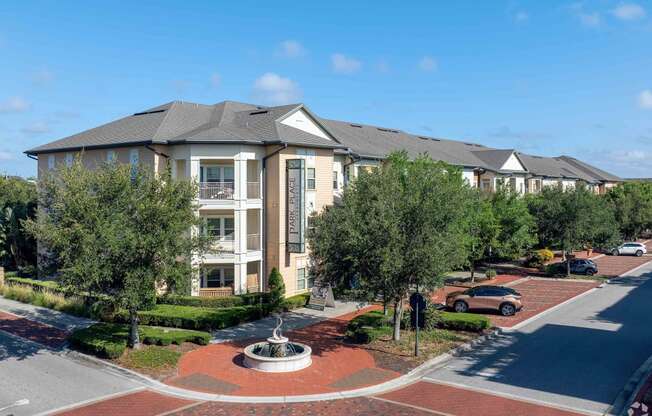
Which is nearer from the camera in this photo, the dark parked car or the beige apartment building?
the beige apartment building

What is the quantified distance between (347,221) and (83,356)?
33.4 feet

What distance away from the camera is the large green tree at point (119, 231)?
55.6 ft

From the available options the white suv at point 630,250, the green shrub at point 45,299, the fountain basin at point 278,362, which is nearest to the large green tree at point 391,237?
the fountain basin at point 278,362

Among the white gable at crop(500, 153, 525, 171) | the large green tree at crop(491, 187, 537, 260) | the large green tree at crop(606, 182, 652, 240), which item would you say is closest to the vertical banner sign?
the large green tree at crop(491, 187, 537, 260)

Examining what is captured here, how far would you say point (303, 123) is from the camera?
31969mm

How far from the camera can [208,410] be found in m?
14.1

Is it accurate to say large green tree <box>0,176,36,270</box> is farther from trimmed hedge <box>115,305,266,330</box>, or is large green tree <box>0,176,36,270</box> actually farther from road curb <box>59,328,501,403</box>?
road curb <box>59,328,501,403</box>

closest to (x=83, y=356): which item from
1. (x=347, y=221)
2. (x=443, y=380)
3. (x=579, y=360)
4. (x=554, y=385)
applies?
Result: (x=347, y=221)

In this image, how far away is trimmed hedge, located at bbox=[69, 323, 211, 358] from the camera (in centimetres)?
1823

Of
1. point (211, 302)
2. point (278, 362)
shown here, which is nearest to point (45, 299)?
point (211, 302)

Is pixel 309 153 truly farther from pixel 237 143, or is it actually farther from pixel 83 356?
pixel 83 356

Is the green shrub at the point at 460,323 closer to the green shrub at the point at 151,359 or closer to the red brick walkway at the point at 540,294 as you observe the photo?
the red brick walkway at the point at 540,294

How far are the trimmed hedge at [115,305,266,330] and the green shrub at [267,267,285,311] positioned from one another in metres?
1.79

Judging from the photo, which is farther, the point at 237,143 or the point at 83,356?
the point at 237,143
